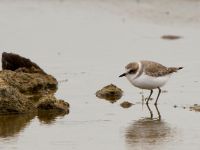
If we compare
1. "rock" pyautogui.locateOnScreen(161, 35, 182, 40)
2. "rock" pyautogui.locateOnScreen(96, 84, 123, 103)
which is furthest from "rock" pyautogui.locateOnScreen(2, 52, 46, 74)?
"rock" pyautogui.locateOnScreen(161, 35, 182, 40)

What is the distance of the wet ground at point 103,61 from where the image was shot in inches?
476

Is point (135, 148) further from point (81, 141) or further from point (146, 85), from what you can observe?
point (146, 85)

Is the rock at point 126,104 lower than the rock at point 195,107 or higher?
higher

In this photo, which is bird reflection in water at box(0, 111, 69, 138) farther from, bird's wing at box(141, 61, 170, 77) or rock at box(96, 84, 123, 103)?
bird's wing at box(141, 61, 170, 77)

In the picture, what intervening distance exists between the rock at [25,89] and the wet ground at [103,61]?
0.20 metres

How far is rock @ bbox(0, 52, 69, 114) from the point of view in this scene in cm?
1349

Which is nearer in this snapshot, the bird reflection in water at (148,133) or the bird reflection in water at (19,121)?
the bird reflection in water at (148,133)

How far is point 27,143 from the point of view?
38.4 feet

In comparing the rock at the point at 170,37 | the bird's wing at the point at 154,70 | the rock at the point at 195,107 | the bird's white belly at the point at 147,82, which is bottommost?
the rock at the point at 195,107

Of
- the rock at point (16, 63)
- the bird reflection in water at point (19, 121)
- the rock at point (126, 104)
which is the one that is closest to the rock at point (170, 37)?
the rock at point (16, 63)

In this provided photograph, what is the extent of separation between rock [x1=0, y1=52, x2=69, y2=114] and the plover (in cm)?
147

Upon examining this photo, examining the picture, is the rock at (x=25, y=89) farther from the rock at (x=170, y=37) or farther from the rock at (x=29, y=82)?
the rock at (x=170, y=37)

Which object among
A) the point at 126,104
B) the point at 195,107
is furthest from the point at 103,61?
the point at 195,107

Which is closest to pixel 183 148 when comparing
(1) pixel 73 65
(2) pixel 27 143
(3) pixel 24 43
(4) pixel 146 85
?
(2) pixel 27 143
